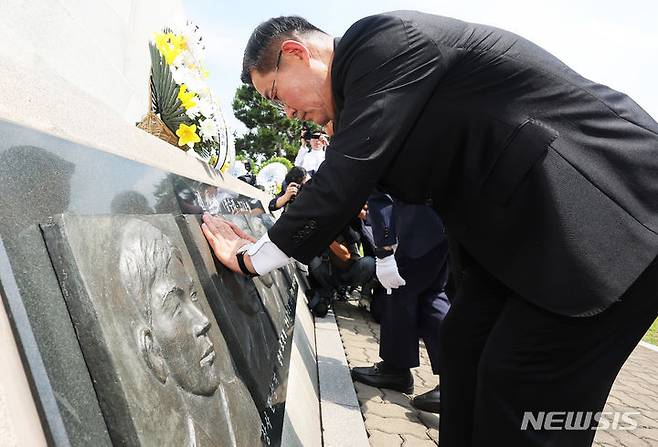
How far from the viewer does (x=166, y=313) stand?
1.12 meters

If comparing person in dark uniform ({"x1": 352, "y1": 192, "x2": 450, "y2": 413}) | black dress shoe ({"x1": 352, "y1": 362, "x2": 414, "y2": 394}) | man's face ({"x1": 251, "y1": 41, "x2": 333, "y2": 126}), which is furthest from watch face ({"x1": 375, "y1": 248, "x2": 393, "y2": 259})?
man's face ({"x1": 251, "y1": 41, "x2": 333, "y2": 126})

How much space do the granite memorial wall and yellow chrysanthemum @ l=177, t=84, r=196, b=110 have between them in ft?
3.83

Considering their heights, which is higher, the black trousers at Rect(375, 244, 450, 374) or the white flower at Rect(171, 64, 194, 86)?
the white flower at Rect(171, 64, 194, 86)

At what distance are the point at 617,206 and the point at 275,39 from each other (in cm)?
112

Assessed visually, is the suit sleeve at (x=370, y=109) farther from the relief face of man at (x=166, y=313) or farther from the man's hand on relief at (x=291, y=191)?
the man's hand on relief at (x=291, y=191)

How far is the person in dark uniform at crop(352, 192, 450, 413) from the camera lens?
312 centimetres

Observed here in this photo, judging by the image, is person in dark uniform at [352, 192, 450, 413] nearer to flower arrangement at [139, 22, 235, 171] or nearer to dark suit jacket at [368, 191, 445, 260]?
dark suit jacket at [368, 191, 445, 260]

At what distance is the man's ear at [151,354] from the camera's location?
3.16 feet

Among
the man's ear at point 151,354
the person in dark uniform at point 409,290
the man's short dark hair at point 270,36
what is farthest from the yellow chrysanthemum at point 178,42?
the man's ear at point 151,354

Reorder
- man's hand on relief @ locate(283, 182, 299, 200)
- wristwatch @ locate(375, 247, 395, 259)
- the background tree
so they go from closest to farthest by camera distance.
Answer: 1. wristwatch @ locate(375, 247, 395, 259)
2. man's hand on relief @ locate(283, 182, 299, 200)
3. the background tree

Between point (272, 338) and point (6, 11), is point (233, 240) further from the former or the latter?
point (6, 11)

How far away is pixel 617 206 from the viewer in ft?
4.06

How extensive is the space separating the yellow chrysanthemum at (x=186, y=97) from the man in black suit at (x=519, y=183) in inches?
53.8

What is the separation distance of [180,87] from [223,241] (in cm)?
123
